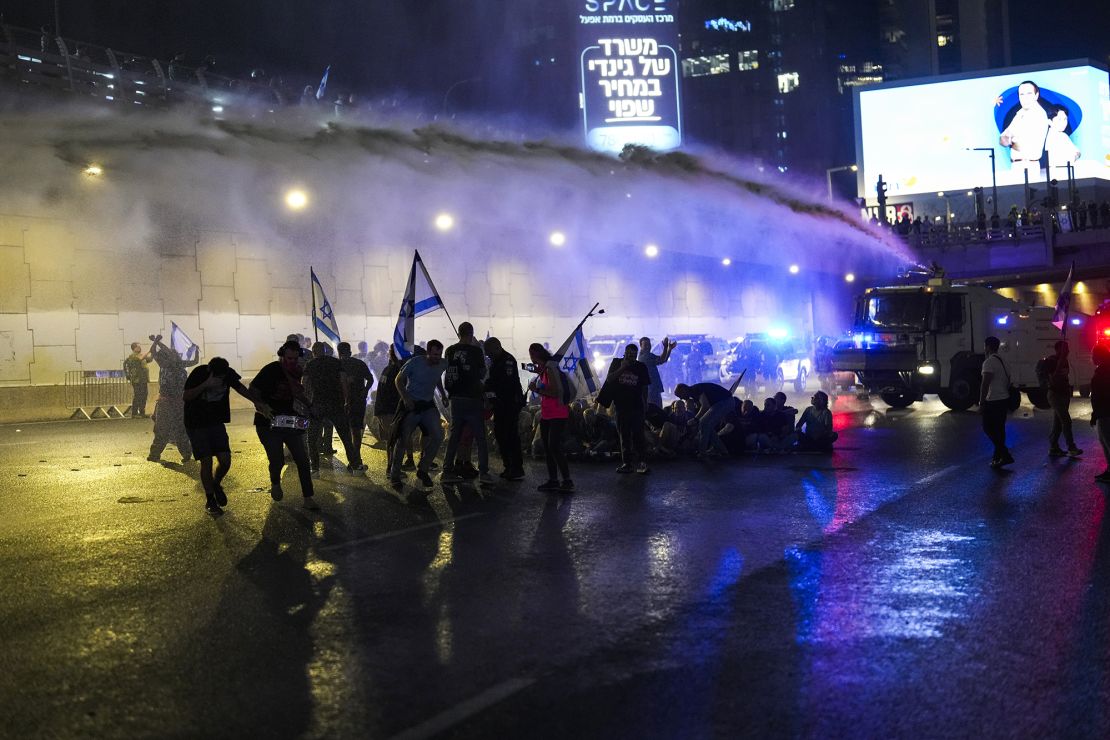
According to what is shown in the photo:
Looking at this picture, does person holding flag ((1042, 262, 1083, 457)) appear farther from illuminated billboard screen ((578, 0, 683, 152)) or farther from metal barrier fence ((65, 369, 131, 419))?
illuminated billboard screen ((578, 0, 683, 152))

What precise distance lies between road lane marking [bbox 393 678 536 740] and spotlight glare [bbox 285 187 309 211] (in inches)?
1063

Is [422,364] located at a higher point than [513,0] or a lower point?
lower

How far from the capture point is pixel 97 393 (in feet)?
86.0

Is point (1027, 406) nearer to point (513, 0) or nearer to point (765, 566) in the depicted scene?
point (765, 566)

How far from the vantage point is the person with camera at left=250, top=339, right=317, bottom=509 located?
10.2m

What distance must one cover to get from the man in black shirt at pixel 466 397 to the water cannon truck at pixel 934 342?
13994mm

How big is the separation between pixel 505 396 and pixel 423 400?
3.08 feet

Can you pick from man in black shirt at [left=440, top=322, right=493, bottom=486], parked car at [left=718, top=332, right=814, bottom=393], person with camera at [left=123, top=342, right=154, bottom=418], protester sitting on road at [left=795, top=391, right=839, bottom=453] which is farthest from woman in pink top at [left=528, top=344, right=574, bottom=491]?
parked car at [left=718, top=332, right=814, bottom=393]

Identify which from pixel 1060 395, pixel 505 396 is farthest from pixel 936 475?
pixel 505 396

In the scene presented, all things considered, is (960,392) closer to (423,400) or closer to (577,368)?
(577,368)

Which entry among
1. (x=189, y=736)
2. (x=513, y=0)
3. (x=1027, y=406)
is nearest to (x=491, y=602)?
(x=189, y=736)

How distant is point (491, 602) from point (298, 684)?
68.5 inches

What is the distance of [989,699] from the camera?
179 inches

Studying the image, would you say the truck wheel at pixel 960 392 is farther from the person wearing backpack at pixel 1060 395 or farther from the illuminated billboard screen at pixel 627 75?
the illuminated billboard screen at pixel 627 75
